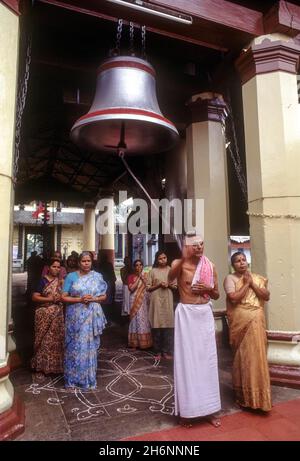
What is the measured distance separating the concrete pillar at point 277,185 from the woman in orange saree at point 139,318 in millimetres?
2186

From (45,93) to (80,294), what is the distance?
3.84 meters

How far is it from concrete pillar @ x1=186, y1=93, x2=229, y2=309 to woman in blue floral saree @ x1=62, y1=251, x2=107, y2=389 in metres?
2.42

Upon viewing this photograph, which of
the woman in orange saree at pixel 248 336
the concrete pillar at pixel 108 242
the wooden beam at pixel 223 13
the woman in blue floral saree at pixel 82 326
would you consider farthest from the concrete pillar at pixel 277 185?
the concrete pillar at pixel 108 242

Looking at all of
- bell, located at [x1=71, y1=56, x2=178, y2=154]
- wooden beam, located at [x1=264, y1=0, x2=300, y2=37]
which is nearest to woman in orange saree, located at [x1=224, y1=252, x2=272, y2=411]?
bell, located at [x1=71, y1=56, x2=178, y2=154]

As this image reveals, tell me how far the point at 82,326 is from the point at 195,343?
1.52 metres

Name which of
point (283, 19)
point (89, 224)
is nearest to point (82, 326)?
point (283, 19)

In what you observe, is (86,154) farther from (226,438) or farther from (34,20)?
(226,438)

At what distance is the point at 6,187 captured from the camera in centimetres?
291

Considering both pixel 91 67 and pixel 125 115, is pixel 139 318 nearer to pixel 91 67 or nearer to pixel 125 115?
pixel 125 115

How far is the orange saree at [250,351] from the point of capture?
3.09 metres

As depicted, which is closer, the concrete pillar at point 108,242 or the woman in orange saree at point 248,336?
the woman in orange saree at point 248,336

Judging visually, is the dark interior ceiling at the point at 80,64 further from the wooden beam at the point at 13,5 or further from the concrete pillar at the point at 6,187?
the concrete pillar at the point at 6,187
